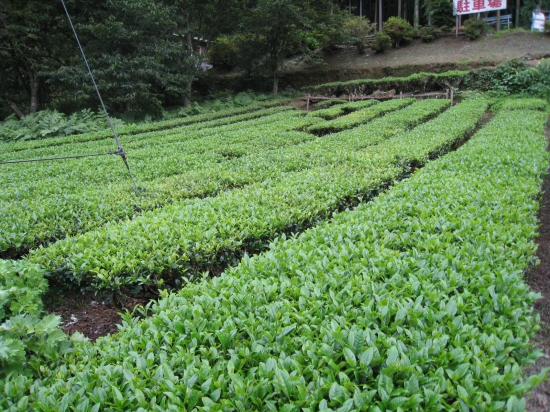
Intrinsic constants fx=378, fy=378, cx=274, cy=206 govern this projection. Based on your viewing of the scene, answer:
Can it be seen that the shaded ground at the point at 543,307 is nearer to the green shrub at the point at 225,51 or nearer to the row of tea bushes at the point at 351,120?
the row of tea bushes at the point at 351,120

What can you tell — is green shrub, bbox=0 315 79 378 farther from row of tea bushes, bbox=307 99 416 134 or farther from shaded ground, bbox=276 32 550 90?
shaded ground, bbox=276 32 550 90

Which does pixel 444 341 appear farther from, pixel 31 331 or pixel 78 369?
pixel 31 331

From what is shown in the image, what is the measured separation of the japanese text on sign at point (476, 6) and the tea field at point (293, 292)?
23345 millimetres

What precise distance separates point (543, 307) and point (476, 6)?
88.9ft

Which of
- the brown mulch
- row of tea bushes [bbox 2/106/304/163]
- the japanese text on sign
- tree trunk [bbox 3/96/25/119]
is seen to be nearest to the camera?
the brown mulch

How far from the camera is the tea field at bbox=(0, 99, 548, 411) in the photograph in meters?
1.77

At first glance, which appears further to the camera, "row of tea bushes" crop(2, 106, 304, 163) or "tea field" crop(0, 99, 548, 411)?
"row of tea bushes" crop(2, 106, 304, 163)

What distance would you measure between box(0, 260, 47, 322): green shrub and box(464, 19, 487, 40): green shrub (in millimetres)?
28561

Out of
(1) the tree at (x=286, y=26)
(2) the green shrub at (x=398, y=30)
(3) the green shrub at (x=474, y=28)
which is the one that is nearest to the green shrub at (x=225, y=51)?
(1) the tree at (x=286, y=26)

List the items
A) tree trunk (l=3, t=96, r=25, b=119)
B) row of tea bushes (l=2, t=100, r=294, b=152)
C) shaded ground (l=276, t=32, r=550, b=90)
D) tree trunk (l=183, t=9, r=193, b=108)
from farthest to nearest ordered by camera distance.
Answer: shaded ground (l=276, t=32, r=550, b=90) < tree trunk (l=183, t=9, r=193, b=108) < tree trunk (l=3, t=96, r=25, b=119) < row of tea bushes (l=2, t=100, r=294, b=152)

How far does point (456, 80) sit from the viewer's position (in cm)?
2000

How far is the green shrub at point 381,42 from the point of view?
25.9 m

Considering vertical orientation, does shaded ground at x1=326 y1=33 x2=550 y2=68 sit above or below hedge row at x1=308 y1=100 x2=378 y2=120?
above

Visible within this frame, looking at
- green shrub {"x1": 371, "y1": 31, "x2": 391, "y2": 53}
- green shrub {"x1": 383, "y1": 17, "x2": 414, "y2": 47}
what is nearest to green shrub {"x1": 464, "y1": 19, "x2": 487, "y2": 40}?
green shrub {"x1": 383, "y1": 17, "x2": 414, "y2": 47}
